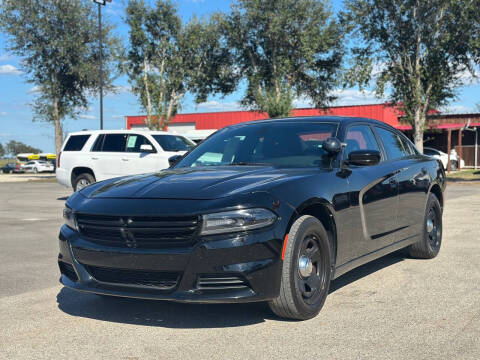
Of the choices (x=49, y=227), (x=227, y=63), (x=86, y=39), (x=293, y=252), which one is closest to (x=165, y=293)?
(x=293, y=252)

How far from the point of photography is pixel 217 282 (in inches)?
154

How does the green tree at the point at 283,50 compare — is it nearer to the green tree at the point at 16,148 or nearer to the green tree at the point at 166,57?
the green tree at the point at 166,57

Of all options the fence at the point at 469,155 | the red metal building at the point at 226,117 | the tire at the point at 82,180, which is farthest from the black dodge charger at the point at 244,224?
the red metal building at the point at 226,117

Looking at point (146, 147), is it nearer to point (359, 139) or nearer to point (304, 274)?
point (359, 139)

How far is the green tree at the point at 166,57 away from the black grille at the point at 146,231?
35.4 metres

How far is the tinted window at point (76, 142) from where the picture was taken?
16641 millimetres

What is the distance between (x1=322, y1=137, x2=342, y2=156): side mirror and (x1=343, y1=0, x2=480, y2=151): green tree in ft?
82.2

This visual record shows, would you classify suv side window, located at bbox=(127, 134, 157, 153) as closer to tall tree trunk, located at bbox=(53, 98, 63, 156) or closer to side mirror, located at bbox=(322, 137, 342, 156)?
side mirror, located at bbox=(322, 137, 342, 156)

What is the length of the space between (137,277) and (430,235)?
4.13 meters

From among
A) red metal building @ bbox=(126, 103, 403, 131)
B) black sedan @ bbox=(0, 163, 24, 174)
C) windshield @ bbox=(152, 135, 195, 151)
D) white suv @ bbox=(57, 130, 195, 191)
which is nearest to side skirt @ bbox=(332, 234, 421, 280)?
→ white suv @ bbox=(57, 130, 195, 191)

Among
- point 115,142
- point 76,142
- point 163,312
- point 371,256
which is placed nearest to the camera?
point 163,312

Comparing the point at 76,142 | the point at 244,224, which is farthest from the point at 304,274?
the point at 76,142

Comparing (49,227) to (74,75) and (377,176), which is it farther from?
(74,75)

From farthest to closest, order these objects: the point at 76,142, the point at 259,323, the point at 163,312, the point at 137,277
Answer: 1. the point at 76,142
2. the point at 163,312
3. the point at 259,323
4. the point at 137,277
